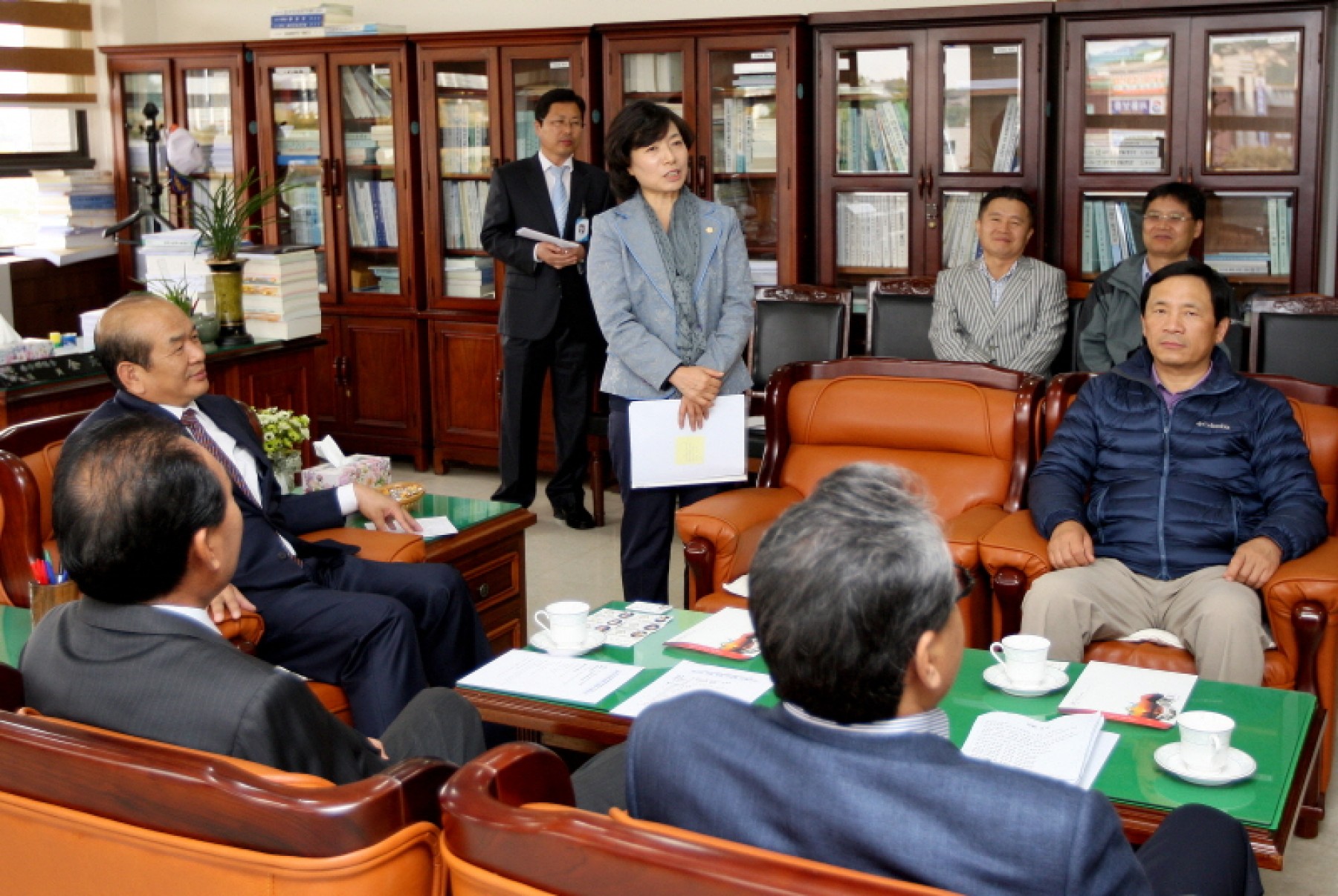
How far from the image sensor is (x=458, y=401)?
19.9 ft

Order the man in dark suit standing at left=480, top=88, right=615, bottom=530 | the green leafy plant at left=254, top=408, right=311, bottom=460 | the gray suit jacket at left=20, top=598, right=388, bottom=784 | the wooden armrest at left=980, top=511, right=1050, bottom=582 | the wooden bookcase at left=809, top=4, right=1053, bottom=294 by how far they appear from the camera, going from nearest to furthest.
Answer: the gray suit jacket at left=20, top=598, right=388, bottom=784 < the wooden armrest at left=980, top=511, right=1050, bottom=582 < the green leafy plant at left=254, top=408, right=311, bottom=460 < the wooden bookcase at left=809, top=4, right=1053, bottom=294 < the man in dark suit standing at left=480, top=88, right=615, bottom=530

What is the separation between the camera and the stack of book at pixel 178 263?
4688 mm

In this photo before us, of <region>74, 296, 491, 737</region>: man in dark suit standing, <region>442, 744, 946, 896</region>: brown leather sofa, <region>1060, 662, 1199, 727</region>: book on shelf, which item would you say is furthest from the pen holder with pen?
<region>1060, 662, 1199, 727</region>: book on shelf

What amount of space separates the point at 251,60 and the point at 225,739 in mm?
5344

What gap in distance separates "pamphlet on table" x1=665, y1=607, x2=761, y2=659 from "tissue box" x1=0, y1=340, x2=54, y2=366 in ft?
8.12

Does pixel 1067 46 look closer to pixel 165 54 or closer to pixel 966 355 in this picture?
pixel 966 355

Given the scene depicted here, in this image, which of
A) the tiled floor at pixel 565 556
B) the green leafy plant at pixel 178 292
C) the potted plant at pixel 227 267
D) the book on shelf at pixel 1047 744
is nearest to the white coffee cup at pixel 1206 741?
the book on shelf at pixel 1047 744

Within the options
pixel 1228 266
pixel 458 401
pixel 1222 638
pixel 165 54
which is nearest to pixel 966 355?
pixel 1228 266

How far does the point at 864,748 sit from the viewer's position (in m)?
1.23

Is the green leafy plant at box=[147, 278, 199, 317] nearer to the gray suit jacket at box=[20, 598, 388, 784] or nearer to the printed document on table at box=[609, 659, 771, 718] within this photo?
the printed document on table at box=[609, 659, 771, 718]

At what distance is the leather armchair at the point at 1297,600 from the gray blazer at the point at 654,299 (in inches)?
34.2

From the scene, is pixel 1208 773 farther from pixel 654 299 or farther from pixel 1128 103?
pixel 1128 103

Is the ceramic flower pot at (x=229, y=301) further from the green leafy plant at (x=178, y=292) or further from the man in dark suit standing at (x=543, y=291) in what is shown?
the man in dark suit standing at (x=543, y=291)

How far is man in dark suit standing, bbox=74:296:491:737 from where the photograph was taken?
2789 millimetres
